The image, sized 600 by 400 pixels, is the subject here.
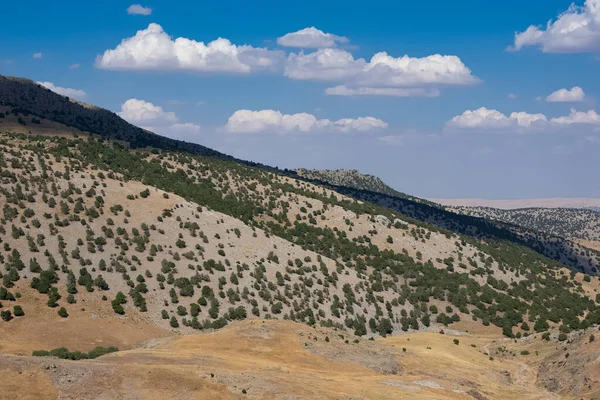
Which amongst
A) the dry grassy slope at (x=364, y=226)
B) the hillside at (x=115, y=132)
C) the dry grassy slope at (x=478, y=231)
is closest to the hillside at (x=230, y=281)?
the dry grassy slope at (x=364, y=226)

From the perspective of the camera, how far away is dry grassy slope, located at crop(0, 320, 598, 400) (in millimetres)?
35938

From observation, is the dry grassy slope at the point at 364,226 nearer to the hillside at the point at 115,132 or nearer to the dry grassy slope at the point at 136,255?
the hillside at the point at 115,132

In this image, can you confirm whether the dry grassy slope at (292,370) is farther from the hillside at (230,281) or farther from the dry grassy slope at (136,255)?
the dry grassy slope at (136,255)

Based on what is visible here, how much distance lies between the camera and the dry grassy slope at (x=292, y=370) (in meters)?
35.9

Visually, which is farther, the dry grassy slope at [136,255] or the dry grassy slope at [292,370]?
the dry grassy slope at [136,255]

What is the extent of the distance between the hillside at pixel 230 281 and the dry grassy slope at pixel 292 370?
254mm

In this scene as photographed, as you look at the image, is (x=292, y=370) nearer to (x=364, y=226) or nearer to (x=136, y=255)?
(x=136, y=255)

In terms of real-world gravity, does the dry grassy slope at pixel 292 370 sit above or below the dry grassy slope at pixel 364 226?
below

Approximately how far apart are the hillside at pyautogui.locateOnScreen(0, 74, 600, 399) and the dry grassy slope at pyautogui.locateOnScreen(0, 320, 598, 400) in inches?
10.0

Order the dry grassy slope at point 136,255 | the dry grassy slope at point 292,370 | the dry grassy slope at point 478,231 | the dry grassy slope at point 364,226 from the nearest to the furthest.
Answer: the dry grassy slope at point 292,370
the dry grassy slope at point 136,255
the dry grassy slope at point 364,226
the dry grassy slope at point 478,231

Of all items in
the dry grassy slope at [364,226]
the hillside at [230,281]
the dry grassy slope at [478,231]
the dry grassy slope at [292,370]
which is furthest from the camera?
the dry grassy slope at [478,231]

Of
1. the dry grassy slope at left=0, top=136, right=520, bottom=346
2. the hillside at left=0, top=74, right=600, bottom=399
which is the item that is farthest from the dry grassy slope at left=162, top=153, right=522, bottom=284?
the dry grassy slope at left=0, top=136, right=520, bottom=346

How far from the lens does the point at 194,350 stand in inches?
1941

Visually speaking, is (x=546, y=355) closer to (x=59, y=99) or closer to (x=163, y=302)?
(x=163, y=302)
